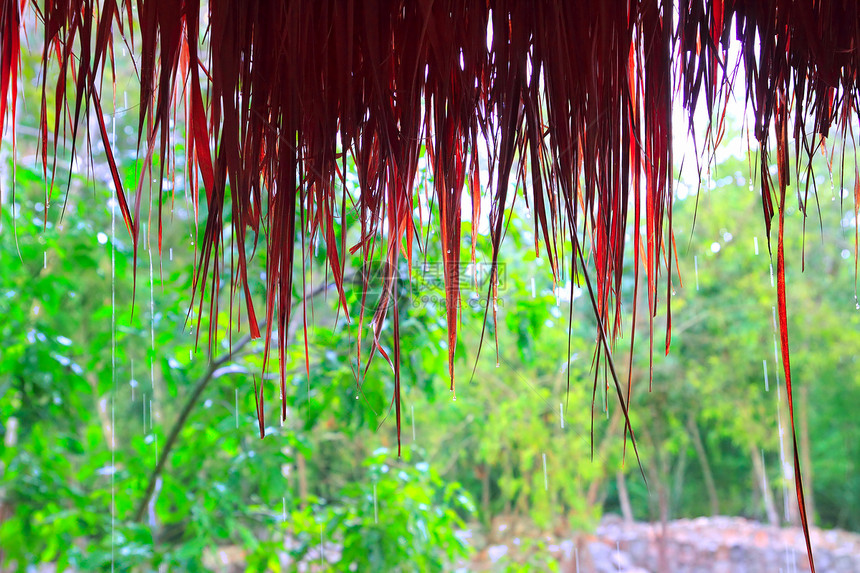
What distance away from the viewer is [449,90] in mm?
481

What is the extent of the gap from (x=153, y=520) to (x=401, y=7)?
76.8 inches

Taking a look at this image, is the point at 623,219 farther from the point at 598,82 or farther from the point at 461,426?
the point at 461,426

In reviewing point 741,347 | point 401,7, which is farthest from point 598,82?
point 741,347

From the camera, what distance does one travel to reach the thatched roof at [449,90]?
0.46 meters

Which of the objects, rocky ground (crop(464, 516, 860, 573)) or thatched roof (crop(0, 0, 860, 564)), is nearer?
thatched roof (crop(0, 0, 860, 564))

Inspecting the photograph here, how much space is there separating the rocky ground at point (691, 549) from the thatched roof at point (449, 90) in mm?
2431

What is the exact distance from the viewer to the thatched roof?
0.46 metres

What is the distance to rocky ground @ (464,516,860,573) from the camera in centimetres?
275

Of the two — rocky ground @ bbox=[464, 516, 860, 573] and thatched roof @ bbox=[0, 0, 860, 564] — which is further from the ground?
thatched roof @ bbox=[0, 0, 860, 564]

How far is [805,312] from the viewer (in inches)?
110

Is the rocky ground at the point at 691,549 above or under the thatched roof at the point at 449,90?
under

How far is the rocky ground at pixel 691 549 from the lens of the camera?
108 inches

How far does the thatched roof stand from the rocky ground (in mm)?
2431

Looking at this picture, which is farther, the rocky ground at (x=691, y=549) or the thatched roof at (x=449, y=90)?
the rocky ground at (x=691, y=549)
